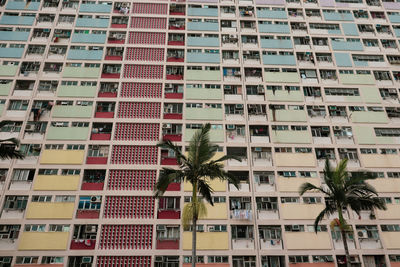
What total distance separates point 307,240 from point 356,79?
1817cm

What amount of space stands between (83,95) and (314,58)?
81.1 ft

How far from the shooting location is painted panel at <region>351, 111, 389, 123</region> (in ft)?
101

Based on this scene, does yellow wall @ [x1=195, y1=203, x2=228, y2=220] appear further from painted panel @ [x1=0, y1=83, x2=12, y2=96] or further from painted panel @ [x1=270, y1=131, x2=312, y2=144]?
painted panel @ [x1=0, y1=83, x2=12, y2=96]

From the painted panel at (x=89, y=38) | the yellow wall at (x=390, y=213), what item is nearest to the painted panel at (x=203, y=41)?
the painted panel at (x=89, y=38)

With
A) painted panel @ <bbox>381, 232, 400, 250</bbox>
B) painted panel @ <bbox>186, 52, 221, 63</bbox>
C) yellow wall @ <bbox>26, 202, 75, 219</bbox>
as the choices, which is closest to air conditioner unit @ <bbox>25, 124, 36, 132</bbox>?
yellow wall @ <bbox>26, 202, 75, 219</bbox>

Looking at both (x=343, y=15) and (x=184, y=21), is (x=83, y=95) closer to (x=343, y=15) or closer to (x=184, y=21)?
(x=184, y=21)

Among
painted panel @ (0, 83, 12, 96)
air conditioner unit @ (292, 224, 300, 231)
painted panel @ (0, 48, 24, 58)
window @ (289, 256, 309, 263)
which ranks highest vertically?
painted panel @ (0, 48, 24, 58)

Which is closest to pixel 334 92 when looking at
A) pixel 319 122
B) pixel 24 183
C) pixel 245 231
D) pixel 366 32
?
pixel 319 122

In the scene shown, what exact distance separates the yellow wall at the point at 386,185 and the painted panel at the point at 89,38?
100ft

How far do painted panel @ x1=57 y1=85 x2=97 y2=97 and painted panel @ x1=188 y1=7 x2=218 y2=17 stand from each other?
14620mm

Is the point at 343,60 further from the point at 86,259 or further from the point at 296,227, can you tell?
the point at 86,259

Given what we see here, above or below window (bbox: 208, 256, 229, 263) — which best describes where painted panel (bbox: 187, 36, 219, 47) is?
above

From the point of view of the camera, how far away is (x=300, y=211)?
86.7 ft

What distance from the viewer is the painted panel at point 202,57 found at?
1297 inches
